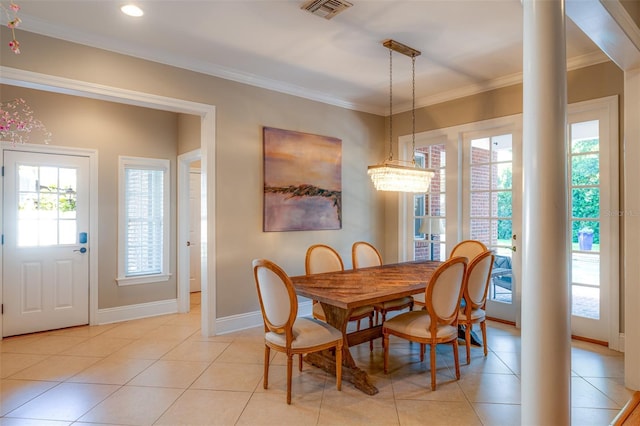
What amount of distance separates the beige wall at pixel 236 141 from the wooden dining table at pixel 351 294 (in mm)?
1161

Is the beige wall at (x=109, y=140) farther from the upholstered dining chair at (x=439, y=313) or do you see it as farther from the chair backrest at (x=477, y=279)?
the chair backrest at (x=477, y=279)

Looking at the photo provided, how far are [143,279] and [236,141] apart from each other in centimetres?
213

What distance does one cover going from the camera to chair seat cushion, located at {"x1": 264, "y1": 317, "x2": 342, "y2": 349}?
2.53 metres

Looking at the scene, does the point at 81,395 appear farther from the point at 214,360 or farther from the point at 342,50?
the point at 342,50

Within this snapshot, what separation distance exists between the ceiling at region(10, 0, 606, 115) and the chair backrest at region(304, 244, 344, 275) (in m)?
1.94

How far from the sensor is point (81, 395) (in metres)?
2.59

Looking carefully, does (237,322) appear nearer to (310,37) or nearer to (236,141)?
(236,141)

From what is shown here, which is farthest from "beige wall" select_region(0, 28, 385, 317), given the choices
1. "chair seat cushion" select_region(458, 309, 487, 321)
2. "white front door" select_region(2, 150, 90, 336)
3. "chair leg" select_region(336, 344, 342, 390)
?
"chair seat cushion" select_region(458, 309, 487, 321)

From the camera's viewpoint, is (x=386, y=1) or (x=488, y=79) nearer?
(x=386, y=1)

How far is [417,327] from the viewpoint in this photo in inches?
108

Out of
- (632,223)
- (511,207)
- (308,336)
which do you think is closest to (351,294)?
(308,336)

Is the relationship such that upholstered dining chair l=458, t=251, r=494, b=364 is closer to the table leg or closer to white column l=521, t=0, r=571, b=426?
the table leg

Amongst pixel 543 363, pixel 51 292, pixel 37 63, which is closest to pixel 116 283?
pixel 51 292

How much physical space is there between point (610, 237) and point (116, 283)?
17.3 feet
